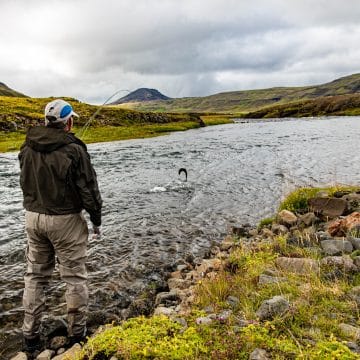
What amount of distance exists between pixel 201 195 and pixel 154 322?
13303 millimetres

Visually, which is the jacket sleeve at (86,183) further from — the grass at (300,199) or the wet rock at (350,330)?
the grass at (300,199)

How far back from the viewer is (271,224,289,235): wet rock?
10.6 m

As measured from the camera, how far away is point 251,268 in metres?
7.38

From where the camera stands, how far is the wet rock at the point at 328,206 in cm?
1114

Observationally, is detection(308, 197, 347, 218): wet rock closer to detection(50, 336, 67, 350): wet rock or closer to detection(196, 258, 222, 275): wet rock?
detection(196, 258, 222, 275): wet rock

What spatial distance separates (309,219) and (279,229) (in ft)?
3.24

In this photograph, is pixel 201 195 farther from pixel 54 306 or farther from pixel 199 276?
pixel 54 306

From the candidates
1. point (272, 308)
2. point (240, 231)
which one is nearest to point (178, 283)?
point (272, 308)

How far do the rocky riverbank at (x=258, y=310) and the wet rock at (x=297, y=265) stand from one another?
2 cm

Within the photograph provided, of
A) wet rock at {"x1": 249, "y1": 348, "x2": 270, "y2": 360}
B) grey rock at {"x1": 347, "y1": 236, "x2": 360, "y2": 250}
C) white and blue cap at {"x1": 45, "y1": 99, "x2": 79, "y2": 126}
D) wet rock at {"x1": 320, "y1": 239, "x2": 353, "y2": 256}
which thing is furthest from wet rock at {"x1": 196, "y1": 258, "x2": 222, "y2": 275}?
white and blue cap at {"x1": 45, "y1": 99, "x2": 79, "y2": 126}

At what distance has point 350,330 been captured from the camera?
471 centimetres

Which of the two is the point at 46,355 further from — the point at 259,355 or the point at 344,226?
the point at 344,226

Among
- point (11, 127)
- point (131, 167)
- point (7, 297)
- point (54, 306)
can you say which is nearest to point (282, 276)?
point (54, 306)

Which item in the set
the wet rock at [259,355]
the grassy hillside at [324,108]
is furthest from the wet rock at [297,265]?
the grassy hillside at [324,108]
